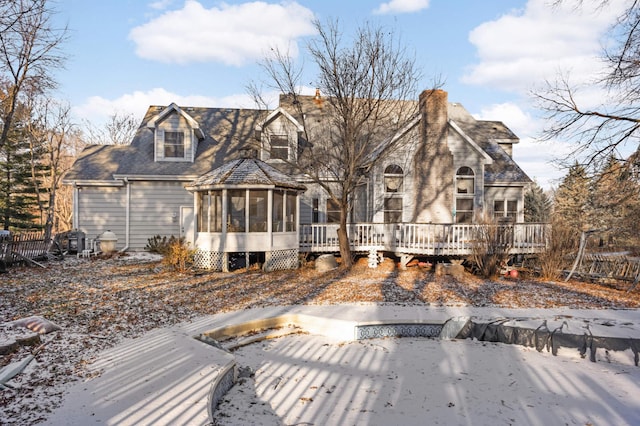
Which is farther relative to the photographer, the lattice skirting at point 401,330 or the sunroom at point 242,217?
the sunroom at point 242,217

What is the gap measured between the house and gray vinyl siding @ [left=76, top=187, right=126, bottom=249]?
4 centimetres

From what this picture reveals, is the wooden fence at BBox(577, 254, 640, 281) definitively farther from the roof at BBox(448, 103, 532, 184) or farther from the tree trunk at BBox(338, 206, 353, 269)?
the tree trunk at BBox(338, 206, 353, 269)

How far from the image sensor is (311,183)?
16844 millimetres

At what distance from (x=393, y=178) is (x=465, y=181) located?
3092 millimetres

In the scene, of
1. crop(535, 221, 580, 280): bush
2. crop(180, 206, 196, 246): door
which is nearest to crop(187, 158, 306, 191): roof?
crop(180, 206, 196, 246): door

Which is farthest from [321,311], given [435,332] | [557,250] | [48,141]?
[48,141]

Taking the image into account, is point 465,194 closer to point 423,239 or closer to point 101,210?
point 423,239

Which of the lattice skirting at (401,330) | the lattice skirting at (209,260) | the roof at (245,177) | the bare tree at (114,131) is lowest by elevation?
the lattice skirting at (401,330)

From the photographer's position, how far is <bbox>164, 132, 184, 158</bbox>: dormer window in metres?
17.8

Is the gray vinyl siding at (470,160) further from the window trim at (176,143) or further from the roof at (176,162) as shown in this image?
the window trim at (176,143)

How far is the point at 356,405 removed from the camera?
4922mm

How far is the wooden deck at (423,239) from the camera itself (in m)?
13.5

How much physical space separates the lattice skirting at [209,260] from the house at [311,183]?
879 millimetres

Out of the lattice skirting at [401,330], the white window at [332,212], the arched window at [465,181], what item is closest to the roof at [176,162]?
the white window at [332,212]
